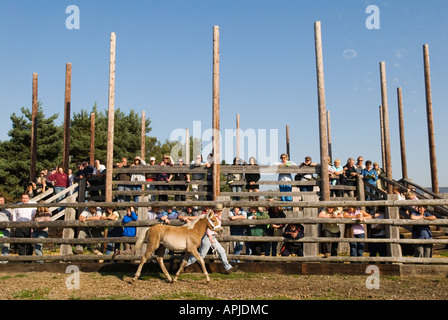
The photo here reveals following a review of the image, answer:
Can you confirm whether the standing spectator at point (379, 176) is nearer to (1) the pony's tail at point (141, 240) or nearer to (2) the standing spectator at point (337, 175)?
(2) the standing spectator at point (337, 175)

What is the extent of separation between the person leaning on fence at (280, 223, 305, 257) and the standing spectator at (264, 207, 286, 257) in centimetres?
22

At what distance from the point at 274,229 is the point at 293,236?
35.1 inches

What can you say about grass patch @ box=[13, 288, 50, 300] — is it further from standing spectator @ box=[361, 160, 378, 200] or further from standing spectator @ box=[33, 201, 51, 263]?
standing spectator @ box=[361, 160, 378, 200]

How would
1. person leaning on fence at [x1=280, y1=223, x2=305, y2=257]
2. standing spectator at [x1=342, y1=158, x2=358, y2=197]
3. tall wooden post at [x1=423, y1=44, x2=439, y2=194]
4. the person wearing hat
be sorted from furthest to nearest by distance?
tall wooden post at [x1=423, y1=44, x2=439, y2=194]
standing spectator at [x1=342, y1=158, x2=358, y2=197]
person leaning on fence at [x1=280, y1=223, x2=305, y2=257]
the person wearing hat

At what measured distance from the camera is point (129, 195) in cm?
1491

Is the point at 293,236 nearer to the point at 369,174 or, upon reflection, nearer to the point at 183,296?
the point at 183,296

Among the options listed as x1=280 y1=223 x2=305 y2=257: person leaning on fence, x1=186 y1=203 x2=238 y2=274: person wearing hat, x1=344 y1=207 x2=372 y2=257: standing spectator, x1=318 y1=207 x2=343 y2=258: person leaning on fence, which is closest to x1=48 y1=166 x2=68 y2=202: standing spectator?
x1=186 y1=203 x2=238 y2=274: person wearing hat

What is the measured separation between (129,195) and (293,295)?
878cm

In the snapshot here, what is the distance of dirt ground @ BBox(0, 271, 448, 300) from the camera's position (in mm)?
7512

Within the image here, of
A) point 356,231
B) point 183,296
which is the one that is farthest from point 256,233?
point 183,296

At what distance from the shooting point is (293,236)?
32.1ft

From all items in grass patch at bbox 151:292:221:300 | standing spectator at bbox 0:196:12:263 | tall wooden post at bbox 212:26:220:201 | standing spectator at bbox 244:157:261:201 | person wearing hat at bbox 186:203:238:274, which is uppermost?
tall wooden post at bbox 212:26:220:201

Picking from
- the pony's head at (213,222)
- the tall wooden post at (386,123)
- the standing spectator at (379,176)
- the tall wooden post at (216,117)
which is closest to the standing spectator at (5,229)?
the pony's head at (213,222)

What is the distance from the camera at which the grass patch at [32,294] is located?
7.55 meters
